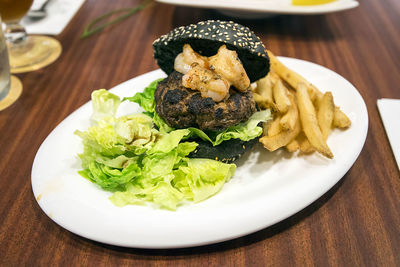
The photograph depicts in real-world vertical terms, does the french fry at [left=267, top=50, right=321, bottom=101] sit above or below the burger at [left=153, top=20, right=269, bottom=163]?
below

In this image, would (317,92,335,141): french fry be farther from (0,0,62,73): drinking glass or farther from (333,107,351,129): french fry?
(0,0,62,73): drinking glass

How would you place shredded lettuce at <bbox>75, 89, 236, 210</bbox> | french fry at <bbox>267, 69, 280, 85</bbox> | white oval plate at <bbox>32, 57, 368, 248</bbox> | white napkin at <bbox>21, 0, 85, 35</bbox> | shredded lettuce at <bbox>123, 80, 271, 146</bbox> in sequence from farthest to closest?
1. white napkin at <bbox>21, 0, 85, 35</bbox>
2. french fry at <bbox>267, 69, 280, 85</bbox>
3. shredded lettuce at <bbox>123, 80, 271, 146</bbox>
4. shredded lettuce at <bbox>75, 89, 236, 210</bbox>
5. white oval plate at <bbox>32, 57, 368, 248</bbox>

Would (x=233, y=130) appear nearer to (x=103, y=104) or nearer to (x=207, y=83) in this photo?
(x=207, y=83)

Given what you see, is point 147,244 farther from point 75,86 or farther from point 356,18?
point 356,18

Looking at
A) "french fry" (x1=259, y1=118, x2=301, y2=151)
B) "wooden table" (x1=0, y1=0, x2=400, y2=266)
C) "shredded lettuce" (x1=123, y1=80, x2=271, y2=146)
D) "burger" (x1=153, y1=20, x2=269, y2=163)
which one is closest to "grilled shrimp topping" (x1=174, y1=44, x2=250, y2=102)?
"burger" (x1=153, y1=20, x2=269, y2=163)

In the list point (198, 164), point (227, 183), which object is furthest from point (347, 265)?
point (198, 164)

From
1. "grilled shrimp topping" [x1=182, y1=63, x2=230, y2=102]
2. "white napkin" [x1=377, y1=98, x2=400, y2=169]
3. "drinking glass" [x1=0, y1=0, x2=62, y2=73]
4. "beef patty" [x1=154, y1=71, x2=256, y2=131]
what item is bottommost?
"white napkin" [x1=377, y1=98, x2=400, y2=169]
